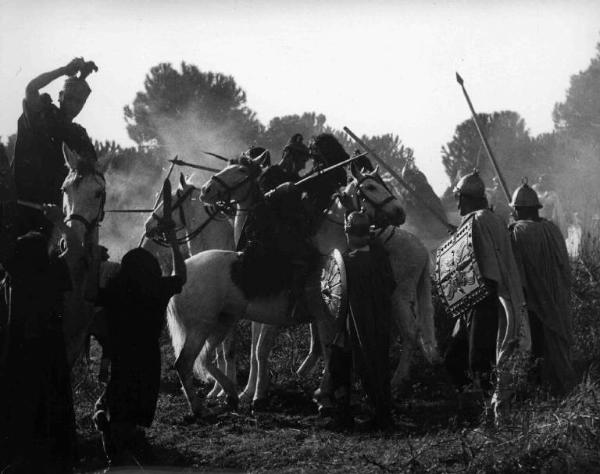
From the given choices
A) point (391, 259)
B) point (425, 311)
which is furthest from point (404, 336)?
point (391, 259)

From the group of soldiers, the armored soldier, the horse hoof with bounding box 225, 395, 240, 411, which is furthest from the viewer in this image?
the armored soldier

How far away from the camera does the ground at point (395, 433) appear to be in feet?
29.3

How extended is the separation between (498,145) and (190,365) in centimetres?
5490

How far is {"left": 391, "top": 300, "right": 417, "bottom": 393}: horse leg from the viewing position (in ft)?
47.8

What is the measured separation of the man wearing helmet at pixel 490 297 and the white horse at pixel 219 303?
92.0 inches

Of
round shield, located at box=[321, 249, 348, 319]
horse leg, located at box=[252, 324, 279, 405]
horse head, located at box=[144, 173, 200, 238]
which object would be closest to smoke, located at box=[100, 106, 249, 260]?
horse head, located at box=[144, 173, 200, 238]

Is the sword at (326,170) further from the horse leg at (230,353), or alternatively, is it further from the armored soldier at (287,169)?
the horse leg at (230,353)

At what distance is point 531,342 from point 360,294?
5.33 ft

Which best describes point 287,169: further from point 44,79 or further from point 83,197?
point 83,197

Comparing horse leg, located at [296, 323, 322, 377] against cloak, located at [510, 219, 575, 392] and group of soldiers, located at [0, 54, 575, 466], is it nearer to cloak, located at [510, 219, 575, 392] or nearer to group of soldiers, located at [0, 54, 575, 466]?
group of soldiers, located at [0, 54, 575, 466]

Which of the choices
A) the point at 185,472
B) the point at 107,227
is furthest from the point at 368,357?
the point at 107,227

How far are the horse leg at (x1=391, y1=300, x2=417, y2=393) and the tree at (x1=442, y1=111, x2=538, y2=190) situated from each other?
160ft

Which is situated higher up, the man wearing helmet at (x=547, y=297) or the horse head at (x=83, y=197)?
the horse head at (x=83, y=197)

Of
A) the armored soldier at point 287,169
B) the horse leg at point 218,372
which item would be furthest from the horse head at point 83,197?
the armored soldier at point 287,169
